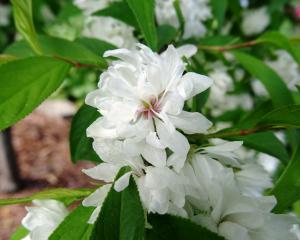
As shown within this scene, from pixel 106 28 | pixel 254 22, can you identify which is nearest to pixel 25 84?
pixel 106 28

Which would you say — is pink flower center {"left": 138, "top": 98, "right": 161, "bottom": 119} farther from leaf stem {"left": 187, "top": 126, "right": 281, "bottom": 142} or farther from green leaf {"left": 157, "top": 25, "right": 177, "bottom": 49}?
green leaf {"left": 157, "top": 25, "right": 177, "bottom": 49}

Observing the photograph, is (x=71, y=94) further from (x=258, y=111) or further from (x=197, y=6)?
(x=258, y=111)

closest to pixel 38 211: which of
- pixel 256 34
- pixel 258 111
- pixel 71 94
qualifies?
pixel 258 111

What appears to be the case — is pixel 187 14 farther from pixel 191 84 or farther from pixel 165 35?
pixel 191 84

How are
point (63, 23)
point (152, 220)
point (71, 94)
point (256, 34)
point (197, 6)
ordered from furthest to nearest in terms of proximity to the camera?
point (71, 94)
point (256, 34)
point (63, 23)
point (197, 6)
point (152, 220)

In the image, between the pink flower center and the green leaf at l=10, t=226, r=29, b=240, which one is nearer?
the pink flower center

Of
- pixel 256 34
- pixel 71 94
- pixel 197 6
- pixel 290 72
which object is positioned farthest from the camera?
pixel 71 94

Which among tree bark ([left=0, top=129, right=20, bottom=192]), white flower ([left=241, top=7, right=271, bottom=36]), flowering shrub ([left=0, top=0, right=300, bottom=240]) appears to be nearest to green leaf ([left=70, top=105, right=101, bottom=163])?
flowering shrub ([left=0, top=0, right=300, bottom=240])
